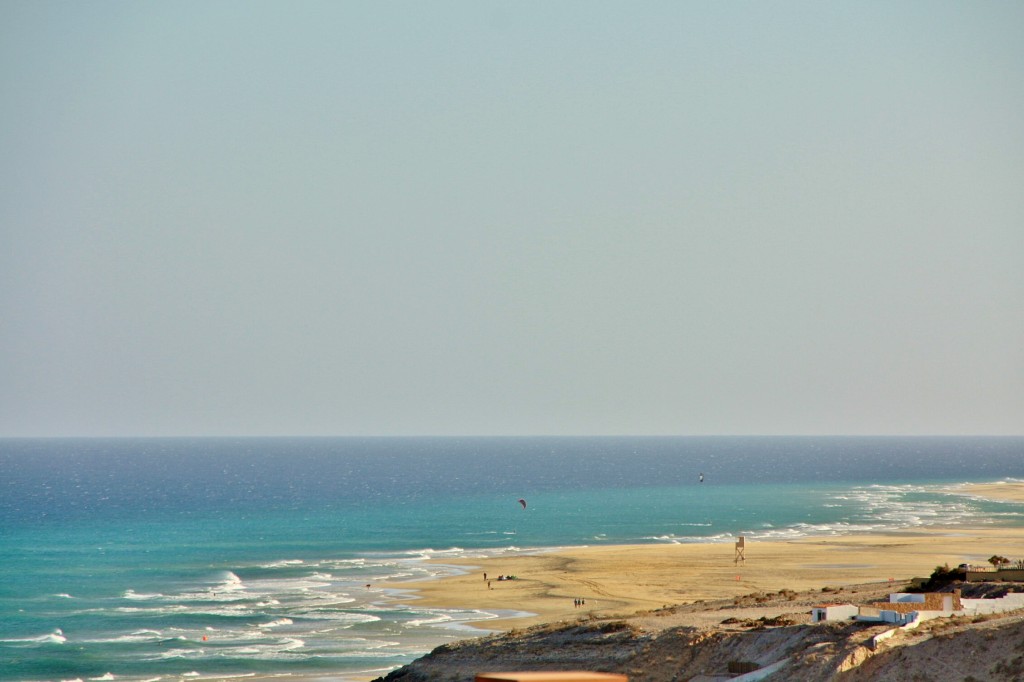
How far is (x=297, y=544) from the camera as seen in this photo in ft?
328

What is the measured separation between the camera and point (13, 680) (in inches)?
2024

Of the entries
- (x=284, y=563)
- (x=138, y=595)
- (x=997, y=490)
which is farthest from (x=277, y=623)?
(x=997, y=490)

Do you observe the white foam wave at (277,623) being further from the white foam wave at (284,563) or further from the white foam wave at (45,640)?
the white foam wave at (284,563)

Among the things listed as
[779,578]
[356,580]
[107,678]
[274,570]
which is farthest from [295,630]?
[779,578]

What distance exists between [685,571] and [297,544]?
36.4m

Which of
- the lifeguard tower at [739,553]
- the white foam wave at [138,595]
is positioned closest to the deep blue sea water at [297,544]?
the white foam wave at [138,595]

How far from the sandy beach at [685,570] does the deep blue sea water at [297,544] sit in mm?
4099

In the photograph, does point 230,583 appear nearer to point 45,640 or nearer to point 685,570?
point 45,640

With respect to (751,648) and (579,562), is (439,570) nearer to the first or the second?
Result: (579,562)

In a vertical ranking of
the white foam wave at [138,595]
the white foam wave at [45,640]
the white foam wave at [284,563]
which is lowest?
the white foam wave at [45,640]

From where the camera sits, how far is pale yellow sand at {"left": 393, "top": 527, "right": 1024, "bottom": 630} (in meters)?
67.4

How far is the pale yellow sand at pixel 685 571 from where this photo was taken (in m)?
67.4

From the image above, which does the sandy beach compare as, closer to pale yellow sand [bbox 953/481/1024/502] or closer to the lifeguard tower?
the lifeguard tower

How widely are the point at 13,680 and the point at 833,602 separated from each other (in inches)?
1377
